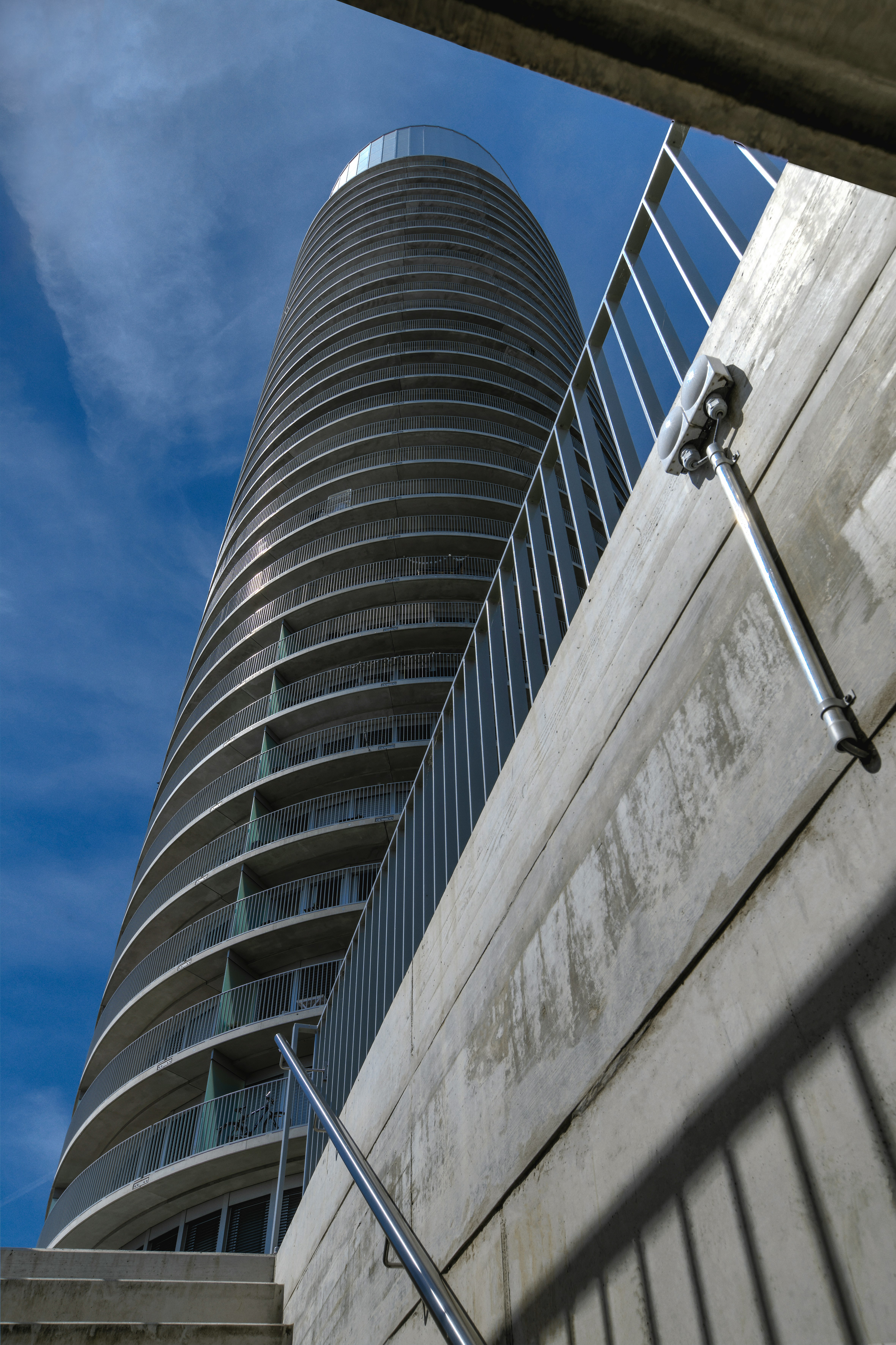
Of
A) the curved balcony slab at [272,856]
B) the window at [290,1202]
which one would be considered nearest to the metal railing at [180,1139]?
the window at [290,1202]

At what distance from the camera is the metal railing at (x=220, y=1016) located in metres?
18.0

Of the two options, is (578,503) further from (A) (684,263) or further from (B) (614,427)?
(A) (684,263)

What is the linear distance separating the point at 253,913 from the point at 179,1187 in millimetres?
5153

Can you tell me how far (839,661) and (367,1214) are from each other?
399 cm

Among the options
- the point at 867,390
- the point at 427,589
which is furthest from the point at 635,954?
the point at 427,589

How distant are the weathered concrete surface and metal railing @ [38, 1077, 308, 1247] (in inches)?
616

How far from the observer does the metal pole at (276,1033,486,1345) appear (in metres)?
2.77

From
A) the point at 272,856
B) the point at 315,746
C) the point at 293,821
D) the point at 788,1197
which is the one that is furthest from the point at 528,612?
the point at 315,746

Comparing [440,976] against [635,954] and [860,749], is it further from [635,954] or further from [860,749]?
[860,749]

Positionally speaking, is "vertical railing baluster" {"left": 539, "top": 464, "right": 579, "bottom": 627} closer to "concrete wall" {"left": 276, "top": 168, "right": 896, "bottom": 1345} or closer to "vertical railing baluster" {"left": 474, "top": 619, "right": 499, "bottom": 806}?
"concrete wall" {"left": 276, "top": 168, "right": 896, "bottom": 1345}

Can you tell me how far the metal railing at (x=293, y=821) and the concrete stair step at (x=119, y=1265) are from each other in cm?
1301

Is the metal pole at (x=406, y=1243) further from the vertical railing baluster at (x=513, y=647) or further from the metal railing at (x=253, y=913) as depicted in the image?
the metal railing at (x=253, y=913)

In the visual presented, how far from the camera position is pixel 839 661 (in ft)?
6.79

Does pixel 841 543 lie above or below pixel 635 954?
above
